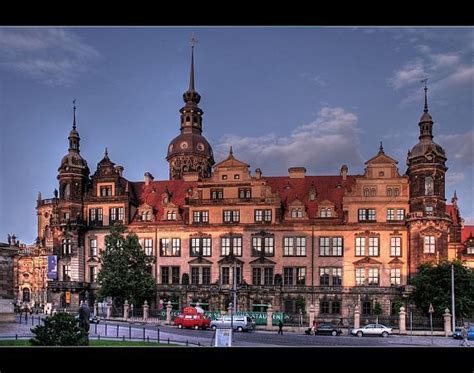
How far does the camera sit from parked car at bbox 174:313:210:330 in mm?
22909

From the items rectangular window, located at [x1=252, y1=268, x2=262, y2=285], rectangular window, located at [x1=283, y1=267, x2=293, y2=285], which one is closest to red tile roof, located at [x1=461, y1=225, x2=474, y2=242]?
rectangular window, located at [x1=283, y1=267, x2=293, y2=285]

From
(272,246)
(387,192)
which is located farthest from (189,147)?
(387,192)

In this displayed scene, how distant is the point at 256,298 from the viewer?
100.0ft

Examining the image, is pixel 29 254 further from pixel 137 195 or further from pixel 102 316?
pixel 102 316

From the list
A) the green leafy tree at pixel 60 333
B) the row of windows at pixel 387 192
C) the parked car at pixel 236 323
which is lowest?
the parked car at pixel 236 323

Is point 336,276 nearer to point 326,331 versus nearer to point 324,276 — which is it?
point 324,276

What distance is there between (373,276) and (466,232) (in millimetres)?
9705

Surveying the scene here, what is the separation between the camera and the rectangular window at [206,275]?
3122 centimetres

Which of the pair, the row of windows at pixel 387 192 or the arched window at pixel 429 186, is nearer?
the arched window at pixel 429 186

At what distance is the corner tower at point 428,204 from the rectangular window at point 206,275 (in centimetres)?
944

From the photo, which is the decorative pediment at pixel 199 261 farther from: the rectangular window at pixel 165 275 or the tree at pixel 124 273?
the tree at pixel 124 273

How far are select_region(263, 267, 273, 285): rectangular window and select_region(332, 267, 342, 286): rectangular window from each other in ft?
9.61

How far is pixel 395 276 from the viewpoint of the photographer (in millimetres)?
29719

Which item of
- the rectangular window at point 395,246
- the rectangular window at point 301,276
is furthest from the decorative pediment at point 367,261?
the rectangular window at point 301,276
